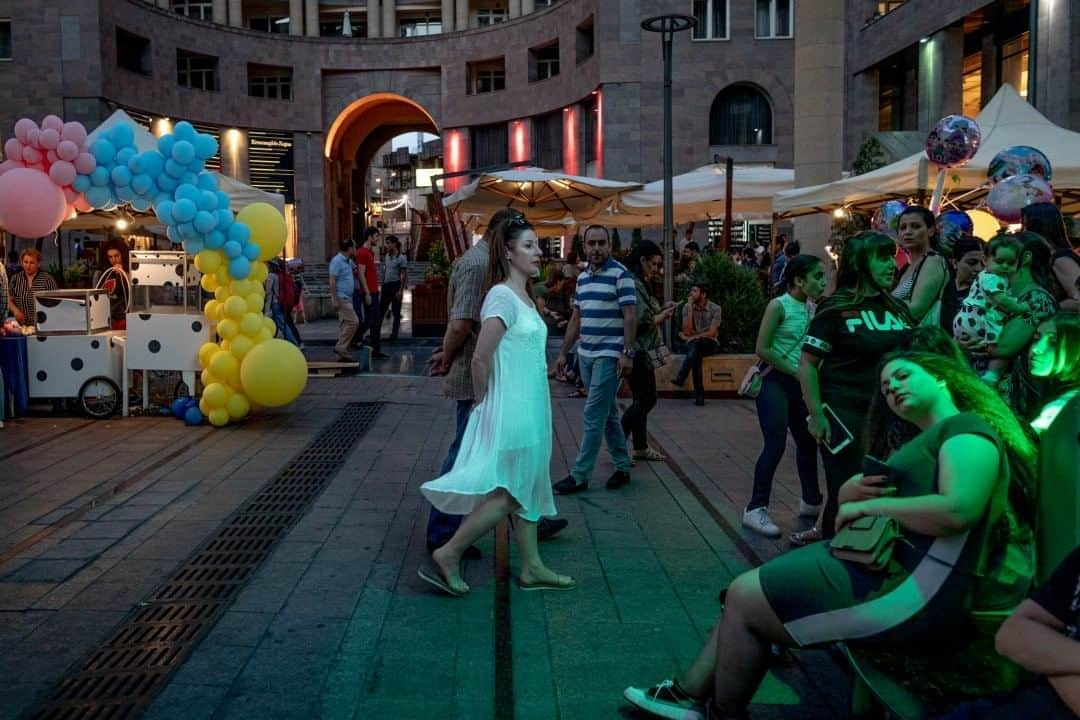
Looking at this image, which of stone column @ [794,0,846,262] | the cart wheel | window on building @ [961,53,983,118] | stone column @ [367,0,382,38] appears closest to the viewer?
the cart wheel

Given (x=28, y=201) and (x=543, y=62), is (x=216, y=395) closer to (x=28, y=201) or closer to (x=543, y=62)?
(x=28, y=201)

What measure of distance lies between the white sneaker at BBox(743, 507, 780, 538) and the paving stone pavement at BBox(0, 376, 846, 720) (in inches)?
3.3

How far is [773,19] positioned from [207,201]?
29.2m

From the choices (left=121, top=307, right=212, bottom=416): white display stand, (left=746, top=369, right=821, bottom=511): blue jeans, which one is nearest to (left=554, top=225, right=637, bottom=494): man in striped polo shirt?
(left=746, top=369, right=821, bottom=511): blue jeans

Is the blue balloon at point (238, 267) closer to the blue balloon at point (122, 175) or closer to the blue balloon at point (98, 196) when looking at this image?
the blue balloon at point (122, 175)

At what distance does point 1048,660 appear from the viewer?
1.95 m

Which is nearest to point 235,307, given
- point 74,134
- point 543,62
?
point 74,134

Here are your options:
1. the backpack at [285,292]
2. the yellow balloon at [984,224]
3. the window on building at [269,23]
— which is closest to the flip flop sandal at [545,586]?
the yellow balloon at [984,224]

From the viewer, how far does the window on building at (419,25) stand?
44625mm

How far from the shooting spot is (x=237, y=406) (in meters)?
9.59

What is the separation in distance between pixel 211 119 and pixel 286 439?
3306 cm

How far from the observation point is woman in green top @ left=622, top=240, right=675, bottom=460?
7.51m

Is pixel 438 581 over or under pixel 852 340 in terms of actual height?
under

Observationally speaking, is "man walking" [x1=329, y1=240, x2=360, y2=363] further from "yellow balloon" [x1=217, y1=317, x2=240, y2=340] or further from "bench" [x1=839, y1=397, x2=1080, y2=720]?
"bench" [x1=839, y1=397, x2=1080, y2=720]
